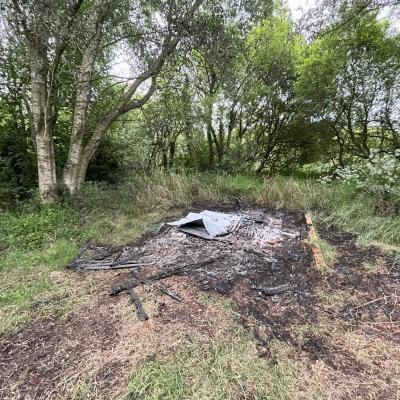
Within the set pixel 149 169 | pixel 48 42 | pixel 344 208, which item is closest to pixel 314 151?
pixel 344 208

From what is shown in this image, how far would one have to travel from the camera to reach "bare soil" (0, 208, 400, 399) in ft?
4.17

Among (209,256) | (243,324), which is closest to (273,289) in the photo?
(243,324)

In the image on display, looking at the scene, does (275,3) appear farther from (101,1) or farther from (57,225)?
(57,225)

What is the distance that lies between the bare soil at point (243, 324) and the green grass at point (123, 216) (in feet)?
1.31

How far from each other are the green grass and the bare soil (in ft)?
1.31

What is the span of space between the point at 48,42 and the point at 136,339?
3556 mm

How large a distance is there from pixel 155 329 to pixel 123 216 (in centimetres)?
259

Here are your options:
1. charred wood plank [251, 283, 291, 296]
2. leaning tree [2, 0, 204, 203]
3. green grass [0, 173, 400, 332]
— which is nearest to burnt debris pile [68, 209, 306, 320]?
charred wood plank [251, 283, 291, 296]

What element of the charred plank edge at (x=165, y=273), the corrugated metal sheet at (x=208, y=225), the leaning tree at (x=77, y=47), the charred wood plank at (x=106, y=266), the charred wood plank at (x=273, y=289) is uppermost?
the leaning tree at (x=77, y=47)

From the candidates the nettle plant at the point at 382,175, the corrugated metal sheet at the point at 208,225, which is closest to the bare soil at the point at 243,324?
the corrugated metal sheet at the point at 208,225

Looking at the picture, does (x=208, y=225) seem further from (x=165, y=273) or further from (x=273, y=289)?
(x=273, y=289)

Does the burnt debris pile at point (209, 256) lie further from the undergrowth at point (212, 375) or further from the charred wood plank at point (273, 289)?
the undergrowth at point (212, 375)

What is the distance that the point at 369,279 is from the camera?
209 cm

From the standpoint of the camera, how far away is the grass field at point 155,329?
1.22 m
